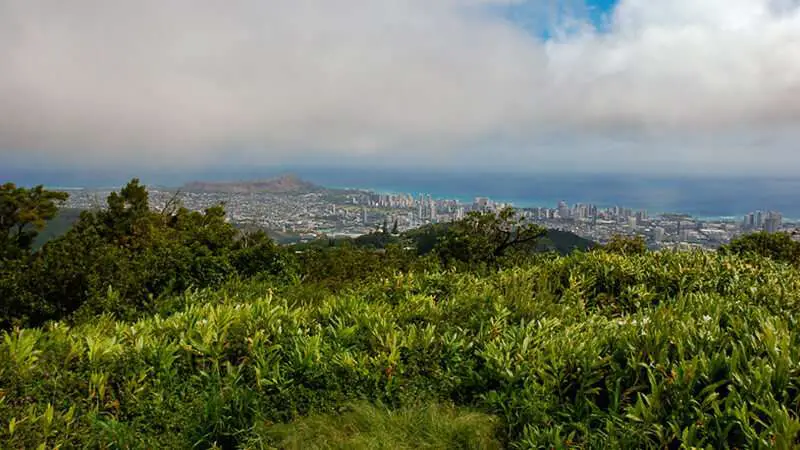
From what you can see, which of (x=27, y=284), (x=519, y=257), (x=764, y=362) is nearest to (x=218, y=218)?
(x=27, y=284)

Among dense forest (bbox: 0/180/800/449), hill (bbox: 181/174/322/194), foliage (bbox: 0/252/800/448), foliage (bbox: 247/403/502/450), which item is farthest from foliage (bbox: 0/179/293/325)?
hill (bbox: 181/174/322/194)

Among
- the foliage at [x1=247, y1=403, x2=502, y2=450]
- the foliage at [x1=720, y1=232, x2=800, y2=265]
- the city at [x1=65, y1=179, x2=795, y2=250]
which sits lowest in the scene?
the city at [x1=65, y1=179, x2=795, y2=250]

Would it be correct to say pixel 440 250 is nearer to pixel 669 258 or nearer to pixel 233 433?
pixel 669 258

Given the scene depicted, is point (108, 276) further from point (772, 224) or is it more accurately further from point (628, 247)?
point (772, 224)

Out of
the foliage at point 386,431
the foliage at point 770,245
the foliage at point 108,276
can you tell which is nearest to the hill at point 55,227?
the foliage at point 108,276

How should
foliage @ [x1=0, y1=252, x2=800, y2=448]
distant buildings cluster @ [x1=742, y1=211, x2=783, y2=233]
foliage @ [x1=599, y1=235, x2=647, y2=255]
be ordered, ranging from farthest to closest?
1. distant buildings cluster @ [x1=742, y1=211, x2=783, y2=233]
2. foliage @ [x1=599, y1=235, x2=647, y2=255]
3. foliage @ [x1=0, y1=252, x2=800, y2=448]

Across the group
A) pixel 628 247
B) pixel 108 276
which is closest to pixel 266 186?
pixel 628 247

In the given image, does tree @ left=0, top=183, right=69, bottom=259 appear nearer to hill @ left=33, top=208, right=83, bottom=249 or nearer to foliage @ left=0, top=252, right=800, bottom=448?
hill @ left=33, top=208, right=83, bottom=249
